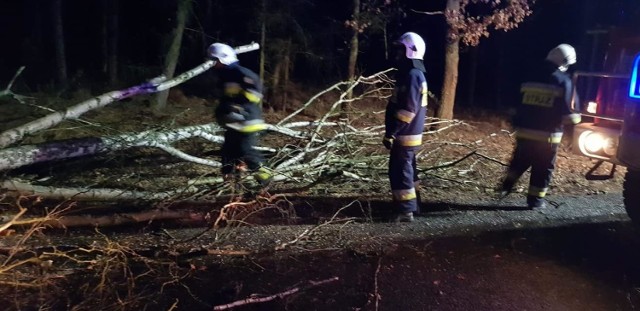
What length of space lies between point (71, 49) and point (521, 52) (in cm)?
1471

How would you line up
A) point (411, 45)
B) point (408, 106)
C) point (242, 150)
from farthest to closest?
1. point (242, 150)
2. point (411, 45)
3. point (408, 106)

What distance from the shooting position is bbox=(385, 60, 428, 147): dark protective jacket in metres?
4.67

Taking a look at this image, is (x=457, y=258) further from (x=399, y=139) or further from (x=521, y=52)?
(x=521, y=52)

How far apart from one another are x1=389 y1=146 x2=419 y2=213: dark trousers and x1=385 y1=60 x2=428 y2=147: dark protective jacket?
8 centimetres

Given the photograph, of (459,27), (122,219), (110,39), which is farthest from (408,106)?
(110,39)

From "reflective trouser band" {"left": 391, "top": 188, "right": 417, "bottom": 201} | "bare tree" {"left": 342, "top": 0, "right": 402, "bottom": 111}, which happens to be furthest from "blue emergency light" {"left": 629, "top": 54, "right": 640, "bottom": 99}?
"bare tree" {"left": 342, "top": 0, "right": 402, "bottom": 111}

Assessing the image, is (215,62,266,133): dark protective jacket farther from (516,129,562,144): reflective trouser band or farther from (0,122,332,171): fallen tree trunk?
(516,129,562,144): reflective trouser band

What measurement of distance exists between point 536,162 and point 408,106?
1527mm

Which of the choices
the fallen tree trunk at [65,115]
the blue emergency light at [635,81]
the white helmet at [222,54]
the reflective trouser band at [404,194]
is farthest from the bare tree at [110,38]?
the blue emergency light at [635,81]

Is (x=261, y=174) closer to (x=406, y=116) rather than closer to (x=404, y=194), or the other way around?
(x=404, y=194)

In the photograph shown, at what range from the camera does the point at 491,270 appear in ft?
12.9

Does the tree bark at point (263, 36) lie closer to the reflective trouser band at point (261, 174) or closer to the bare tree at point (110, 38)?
the bare tree at point (110, 38)

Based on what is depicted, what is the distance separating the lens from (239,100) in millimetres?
5074

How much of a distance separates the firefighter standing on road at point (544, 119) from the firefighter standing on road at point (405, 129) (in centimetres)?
112
